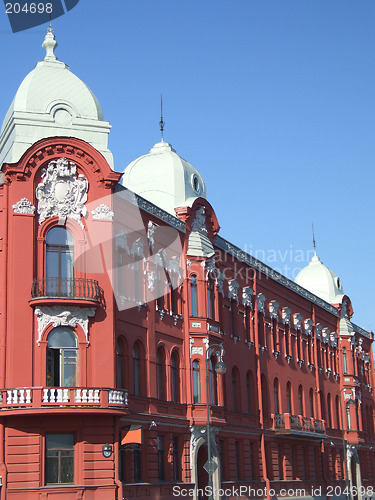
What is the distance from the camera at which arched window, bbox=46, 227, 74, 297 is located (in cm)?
3534

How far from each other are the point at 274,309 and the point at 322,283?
627 inches

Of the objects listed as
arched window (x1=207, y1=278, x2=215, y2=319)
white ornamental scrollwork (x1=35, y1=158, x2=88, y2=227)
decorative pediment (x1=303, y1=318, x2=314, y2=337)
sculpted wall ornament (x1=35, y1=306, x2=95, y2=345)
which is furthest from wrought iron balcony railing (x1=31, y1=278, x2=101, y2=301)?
decorative pediment (x1=303, y1=318, x2=314, y2=337)

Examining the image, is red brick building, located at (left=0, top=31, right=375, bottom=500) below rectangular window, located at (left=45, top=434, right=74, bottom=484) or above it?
above

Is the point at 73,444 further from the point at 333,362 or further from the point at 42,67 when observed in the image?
the point at 333,362

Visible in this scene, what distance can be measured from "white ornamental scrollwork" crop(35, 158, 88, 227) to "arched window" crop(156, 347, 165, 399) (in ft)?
28.0

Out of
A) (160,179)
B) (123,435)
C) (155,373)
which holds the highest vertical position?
(160,179)

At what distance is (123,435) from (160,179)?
16.3 metres

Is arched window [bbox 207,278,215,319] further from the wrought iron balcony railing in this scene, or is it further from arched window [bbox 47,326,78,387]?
arched window [bbox 47,326,78,387]

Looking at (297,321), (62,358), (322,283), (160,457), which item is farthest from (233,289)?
(322,283)

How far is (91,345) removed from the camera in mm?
35406

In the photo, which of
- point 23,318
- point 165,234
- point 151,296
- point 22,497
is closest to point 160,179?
point 165,234

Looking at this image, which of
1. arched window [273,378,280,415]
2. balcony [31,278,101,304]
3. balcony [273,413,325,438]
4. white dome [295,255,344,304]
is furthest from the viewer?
white dome [295,255,344,304]

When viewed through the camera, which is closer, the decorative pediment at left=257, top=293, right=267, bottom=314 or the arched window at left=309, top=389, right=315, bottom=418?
the decorative pediment at left=257, top=293, right=267, bottom=314

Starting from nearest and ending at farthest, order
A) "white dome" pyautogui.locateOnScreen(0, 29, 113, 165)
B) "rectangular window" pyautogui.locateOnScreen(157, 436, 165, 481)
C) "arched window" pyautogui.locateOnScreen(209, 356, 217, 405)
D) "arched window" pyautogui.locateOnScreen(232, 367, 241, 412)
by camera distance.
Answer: "white dome" pyautogui.locateOnScreen(0, 29, 113, 165) < "rectangular window" pyautogui.locateOnScreen(157, 436, 165, 481) < "arched window" pyautogui.locateOnScreen(209, 356, 217, 405) < "arched window" pyautogui.locateOnScreen(232, 367, 241, 412)
